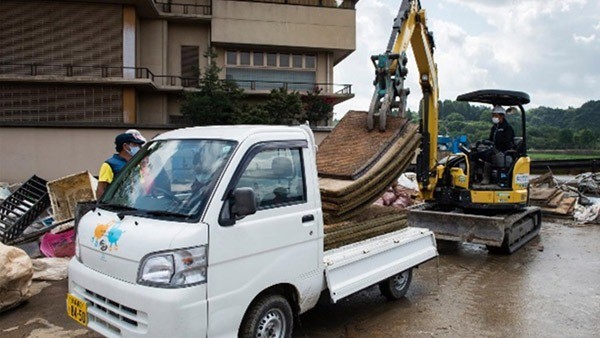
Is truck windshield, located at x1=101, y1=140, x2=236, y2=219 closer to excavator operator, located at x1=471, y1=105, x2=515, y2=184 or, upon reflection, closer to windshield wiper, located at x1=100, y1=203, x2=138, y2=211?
windshield wiper, located at x1=100, y1=203, x2=138, y2=211

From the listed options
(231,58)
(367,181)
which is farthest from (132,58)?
(367,181)

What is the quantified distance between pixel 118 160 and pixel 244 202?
2998mm

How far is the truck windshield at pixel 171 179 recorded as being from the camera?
11.7 ft

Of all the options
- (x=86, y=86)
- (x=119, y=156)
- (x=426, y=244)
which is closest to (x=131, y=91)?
(x=86, y=86)

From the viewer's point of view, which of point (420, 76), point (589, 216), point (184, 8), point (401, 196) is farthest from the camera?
point (184, 8)

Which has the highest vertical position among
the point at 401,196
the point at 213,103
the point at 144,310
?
the point at 213,103

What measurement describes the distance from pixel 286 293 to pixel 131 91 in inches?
931

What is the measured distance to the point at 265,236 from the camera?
3.76 metres

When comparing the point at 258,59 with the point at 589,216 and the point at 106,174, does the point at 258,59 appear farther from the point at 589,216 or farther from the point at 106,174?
the point at 106,174

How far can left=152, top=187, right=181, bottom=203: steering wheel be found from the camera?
12.1 ft

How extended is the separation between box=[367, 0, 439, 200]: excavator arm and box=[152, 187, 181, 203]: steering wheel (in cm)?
425

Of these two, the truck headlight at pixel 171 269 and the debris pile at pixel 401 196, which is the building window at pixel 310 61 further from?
the truck headlight at pixel 171 269

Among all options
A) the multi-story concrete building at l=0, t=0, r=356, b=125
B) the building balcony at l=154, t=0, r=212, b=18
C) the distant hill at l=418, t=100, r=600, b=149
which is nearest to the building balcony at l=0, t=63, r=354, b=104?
the multi-story concrete building at l=0, t=0, r=356, b=125

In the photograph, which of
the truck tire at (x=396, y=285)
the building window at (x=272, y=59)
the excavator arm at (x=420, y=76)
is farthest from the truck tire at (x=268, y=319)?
the building window at (x=272, y=59)
